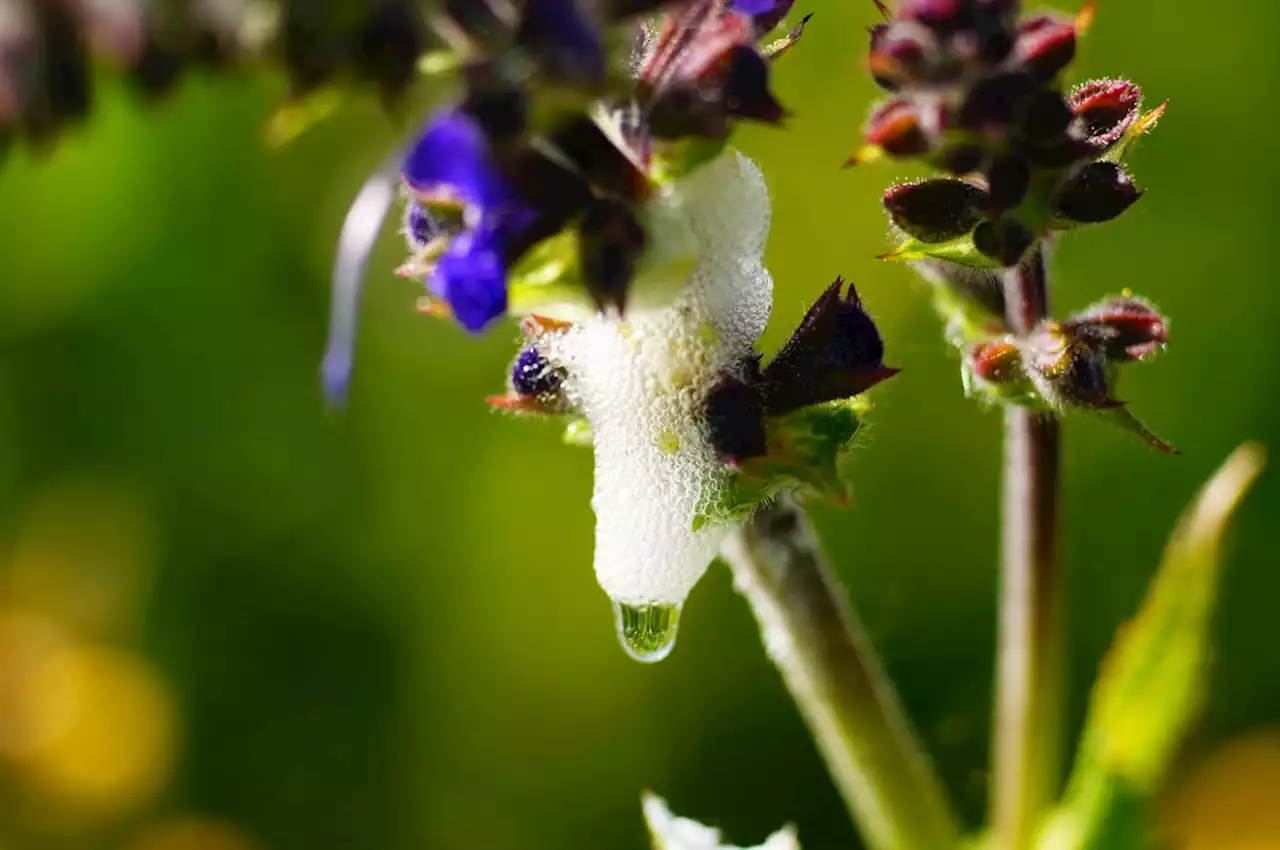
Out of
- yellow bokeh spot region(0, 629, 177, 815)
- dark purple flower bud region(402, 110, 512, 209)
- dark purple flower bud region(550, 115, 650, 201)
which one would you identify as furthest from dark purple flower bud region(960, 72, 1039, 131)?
yellow bokeh spot region(0, 629, 177, 815)

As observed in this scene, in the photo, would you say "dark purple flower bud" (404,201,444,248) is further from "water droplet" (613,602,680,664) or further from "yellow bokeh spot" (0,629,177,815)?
"yellow bokeh spot" (0,629,177,815)

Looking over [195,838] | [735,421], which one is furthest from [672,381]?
[195,838]

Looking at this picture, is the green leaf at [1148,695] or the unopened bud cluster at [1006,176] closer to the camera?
the unopened bud cluster at [1006,176]

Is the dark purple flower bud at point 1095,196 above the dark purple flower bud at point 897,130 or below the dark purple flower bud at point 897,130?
below

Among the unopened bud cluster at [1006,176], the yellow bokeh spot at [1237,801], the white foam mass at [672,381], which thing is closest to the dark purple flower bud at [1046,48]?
the unopened bud cluster at [1006,176]

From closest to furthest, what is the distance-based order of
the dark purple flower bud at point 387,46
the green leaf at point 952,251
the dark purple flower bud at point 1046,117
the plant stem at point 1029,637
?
the dark purple flower bud at point 387,46 → the dark purple flower bud at point 1046,117 → the green leaf at point 952,251 → the plant stem at point 1029,637

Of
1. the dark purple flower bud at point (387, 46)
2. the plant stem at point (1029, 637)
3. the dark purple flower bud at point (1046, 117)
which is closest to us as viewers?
the dark purple flower bud at point (387, 46)

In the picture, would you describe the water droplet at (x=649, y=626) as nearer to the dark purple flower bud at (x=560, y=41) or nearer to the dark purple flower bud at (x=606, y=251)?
the dark purple flower bud at (x=606, y=251)

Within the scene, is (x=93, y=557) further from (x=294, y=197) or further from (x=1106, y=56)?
(x=1106, y=56)

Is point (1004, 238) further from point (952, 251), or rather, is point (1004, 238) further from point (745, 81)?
point (745, 81)
